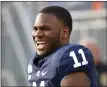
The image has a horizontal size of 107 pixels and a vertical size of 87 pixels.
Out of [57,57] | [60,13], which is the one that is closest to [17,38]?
[60,13]

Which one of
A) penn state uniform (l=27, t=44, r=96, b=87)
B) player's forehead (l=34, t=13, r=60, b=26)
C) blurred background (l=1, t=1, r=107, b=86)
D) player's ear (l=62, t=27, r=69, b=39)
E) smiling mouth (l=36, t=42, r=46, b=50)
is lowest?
blurred background (l=1, t=1, r=107, b=86)

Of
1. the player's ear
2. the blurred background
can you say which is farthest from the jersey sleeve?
the blurred background

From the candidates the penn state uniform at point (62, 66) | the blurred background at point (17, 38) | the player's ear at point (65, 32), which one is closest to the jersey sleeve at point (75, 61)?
the penn state uniform at point (62, 66)

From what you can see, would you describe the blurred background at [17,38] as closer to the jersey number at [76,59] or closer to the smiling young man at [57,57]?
the smiling young man at [57,57]

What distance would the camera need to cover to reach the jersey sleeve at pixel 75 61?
7.39 ft

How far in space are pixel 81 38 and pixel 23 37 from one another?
39.8 inches

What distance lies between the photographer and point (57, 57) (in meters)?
2.30

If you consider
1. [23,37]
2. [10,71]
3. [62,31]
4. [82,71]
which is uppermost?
[62,31]

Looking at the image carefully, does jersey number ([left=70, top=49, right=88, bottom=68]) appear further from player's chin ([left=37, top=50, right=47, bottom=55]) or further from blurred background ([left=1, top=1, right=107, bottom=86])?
blurred background ([left=1, top=1, right=107, bottom=86])

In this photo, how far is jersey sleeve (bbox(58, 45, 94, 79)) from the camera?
225cm

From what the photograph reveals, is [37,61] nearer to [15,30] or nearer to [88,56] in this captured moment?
[88,56]

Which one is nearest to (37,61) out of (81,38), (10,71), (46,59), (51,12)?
(46,59)

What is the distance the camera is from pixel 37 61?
98.4 inches

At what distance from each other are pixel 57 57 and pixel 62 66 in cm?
7
